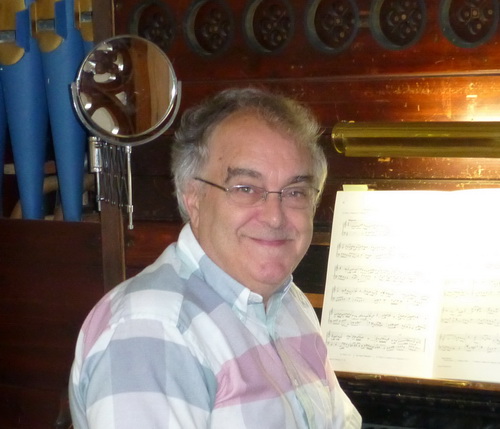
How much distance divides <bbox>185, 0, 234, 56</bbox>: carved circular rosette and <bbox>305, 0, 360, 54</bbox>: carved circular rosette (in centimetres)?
22

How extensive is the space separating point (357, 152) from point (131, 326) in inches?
30.1

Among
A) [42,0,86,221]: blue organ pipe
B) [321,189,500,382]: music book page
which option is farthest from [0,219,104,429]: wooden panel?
[321,189,500,382]: music book page

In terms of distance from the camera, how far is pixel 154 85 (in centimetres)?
212

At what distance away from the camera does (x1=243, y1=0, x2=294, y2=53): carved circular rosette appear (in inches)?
84.0

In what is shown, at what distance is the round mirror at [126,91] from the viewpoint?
2.06 metres

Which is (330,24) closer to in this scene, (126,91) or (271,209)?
(126,91)

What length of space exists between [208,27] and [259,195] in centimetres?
86

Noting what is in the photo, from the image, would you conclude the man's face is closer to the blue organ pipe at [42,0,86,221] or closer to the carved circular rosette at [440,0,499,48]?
the carved circular rosette at [440,0,499,48]

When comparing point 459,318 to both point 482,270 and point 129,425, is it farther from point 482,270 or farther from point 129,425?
point 129,425

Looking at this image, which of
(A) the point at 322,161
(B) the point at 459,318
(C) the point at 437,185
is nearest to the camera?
(A) the point at 322,161

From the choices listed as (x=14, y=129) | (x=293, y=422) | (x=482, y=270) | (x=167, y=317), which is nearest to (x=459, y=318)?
(x=482, y=270)

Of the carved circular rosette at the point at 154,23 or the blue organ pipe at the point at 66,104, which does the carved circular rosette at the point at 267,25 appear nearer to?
the carved circular rosette at the point at 154,23

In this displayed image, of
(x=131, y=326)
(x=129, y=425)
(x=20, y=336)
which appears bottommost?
(x=20, y=336)

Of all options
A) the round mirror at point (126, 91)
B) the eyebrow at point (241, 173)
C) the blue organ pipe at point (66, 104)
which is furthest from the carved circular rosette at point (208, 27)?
the eyebrow at point (241, 173)
